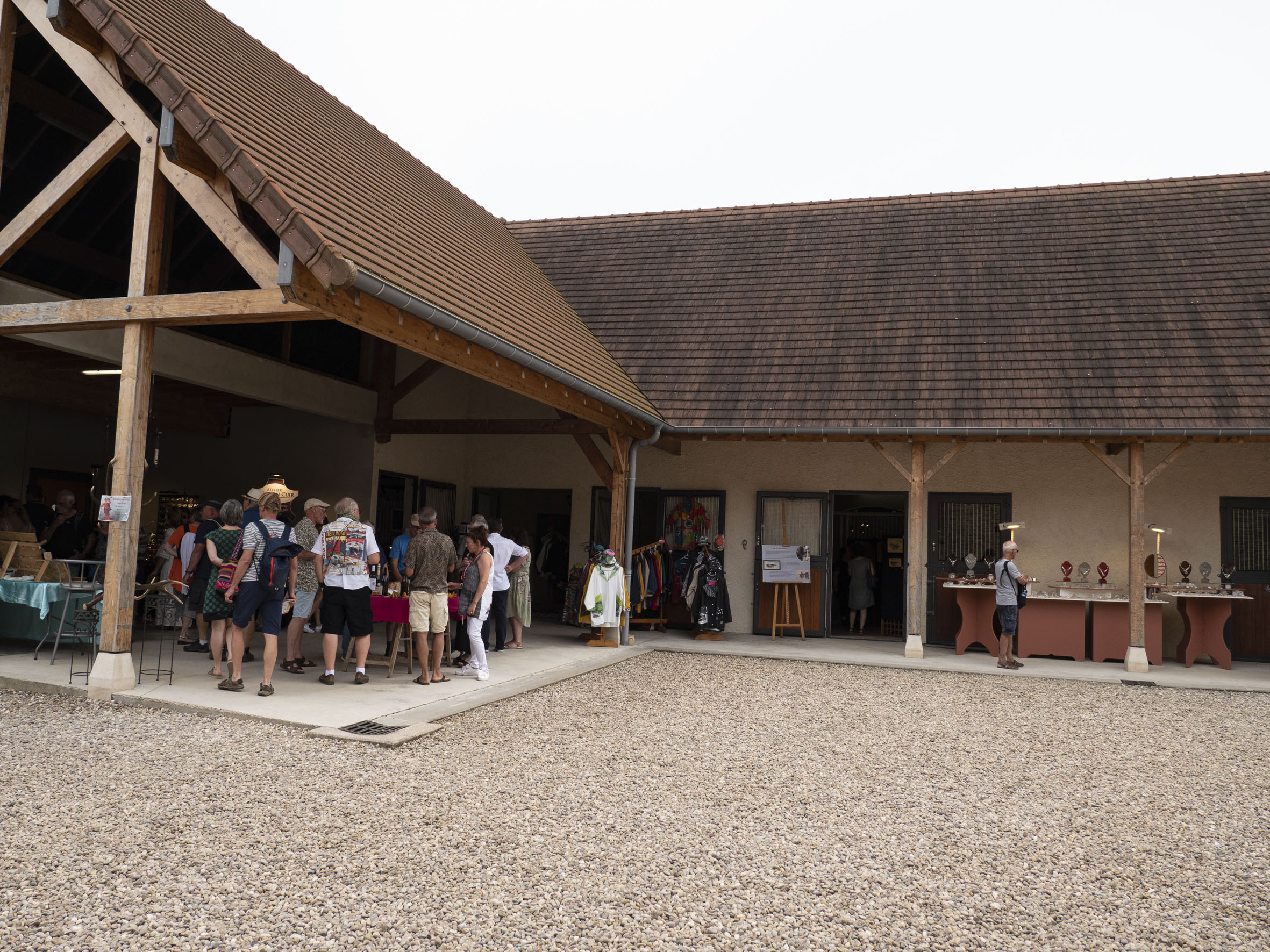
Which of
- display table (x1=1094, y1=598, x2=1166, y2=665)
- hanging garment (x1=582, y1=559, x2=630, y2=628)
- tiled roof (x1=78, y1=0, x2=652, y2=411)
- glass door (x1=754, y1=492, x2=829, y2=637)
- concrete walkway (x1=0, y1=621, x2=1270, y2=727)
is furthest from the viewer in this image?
glass door (x1=754, y1=492, x2=829, y2=637)

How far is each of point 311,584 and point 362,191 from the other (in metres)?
3.53

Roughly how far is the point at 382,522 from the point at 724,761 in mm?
8089

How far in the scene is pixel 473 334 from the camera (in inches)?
270

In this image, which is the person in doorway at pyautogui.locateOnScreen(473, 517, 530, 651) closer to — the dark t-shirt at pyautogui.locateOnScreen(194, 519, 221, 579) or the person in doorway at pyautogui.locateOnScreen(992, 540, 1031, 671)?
the dark t-shirt at pyautogui.locateOnScreen(194, 519, 221, 579)

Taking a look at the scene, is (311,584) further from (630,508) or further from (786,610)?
(786,610)

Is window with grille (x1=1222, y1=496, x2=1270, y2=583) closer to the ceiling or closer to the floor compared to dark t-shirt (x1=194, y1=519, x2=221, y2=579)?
closer to the ceiling

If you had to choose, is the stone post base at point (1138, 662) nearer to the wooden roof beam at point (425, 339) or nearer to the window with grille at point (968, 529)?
the window with grille at point (968, 529)

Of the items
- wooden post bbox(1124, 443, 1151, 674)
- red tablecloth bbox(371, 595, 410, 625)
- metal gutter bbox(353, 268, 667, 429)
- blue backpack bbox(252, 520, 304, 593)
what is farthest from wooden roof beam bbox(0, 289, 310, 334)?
wooden post bbox(1124, 443, 1151, 674)

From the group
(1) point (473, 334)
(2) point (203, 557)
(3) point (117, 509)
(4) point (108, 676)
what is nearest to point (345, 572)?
(3) point (117, 509)

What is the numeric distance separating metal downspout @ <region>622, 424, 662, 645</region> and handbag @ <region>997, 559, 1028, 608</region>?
4159 millimetres

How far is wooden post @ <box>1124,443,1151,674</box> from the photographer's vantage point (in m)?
9.92

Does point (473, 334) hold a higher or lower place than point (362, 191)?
lower

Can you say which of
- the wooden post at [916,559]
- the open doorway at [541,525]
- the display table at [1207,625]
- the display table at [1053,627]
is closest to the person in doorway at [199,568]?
the open doorway at [541,525]

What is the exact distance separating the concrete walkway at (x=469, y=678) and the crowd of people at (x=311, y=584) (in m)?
0.22
